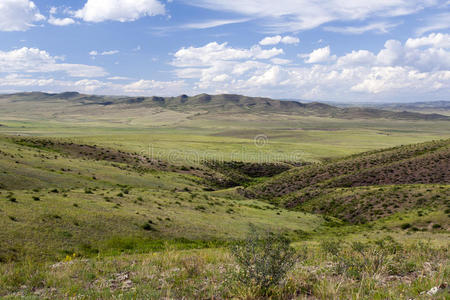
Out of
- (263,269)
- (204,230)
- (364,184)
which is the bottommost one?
(364,184)

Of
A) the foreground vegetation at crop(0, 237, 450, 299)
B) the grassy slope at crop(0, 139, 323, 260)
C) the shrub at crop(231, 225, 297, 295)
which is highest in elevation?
the shrub at crop(231, 225, 297, 295)

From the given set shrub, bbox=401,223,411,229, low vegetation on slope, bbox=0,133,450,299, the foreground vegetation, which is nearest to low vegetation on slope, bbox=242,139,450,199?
low vegetation on slope, bbox=0,133,450,299

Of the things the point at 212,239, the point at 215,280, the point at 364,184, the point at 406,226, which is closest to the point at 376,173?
the point at 364,184

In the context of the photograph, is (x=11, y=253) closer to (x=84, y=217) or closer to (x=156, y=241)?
(x=84, y=217)

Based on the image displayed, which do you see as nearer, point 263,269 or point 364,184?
point 263,269

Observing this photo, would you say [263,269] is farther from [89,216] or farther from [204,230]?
[204,230]

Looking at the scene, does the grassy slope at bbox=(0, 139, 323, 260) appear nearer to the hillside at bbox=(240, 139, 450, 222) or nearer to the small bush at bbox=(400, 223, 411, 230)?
the small bush at bbox=(400, 223, 411, 230)

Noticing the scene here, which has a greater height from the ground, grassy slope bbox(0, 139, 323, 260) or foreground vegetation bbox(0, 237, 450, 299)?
foreground vegetation bbox(0, 237, 450, 299)

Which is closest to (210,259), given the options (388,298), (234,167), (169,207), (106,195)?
(388,298)

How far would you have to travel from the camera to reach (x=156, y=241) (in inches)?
852

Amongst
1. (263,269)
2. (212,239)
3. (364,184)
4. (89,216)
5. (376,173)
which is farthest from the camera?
(376,173)

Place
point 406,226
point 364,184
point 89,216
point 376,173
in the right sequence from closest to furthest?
point 89,216 → point 406,226 → point 364,184 → point 376,173

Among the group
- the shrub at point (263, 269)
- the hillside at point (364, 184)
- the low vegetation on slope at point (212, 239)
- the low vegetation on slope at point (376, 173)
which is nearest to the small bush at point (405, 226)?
the low vegetation on slope at point (212, 239)

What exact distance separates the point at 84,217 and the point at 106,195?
32.3 ft
